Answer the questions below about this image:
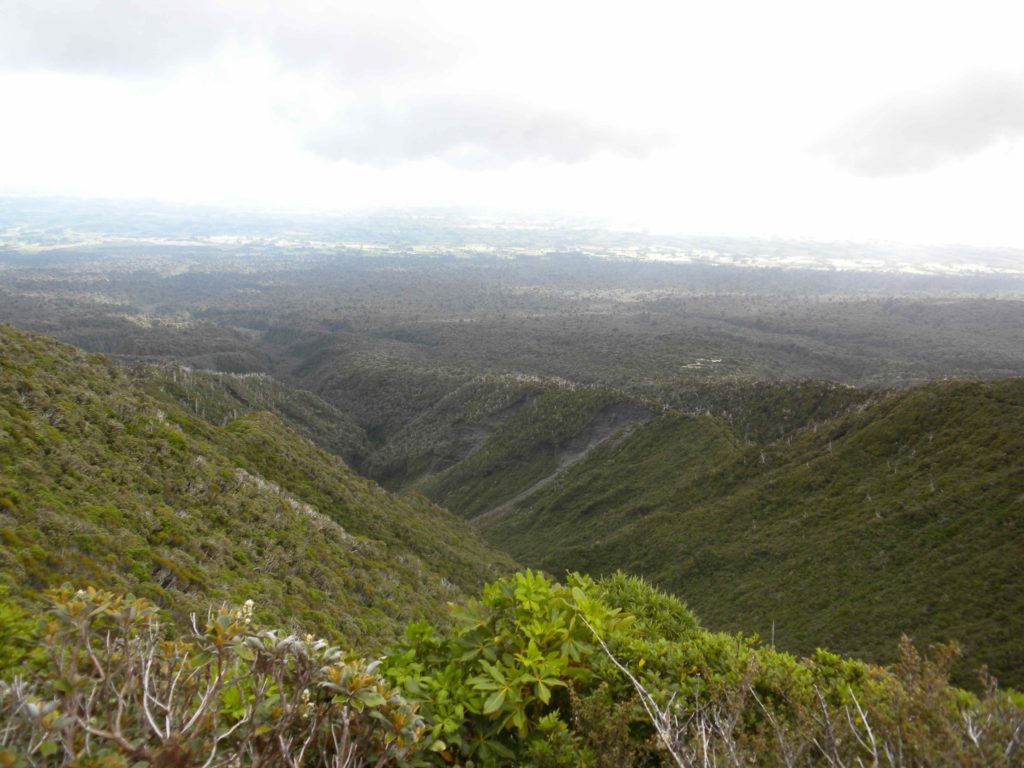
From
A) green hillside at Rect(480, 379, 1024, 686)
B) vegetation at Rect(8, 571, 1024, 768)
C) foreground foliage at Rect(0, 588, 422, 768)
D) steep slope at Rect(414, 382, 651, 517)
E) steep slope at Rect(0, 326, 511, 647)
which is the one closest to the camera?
foreground foliage at Rect(0, 588, 422, 768)

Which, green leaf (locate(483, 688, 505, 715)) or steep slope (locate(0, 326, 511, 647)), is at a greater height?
green leaf (locate(483, 688, 505, 715))

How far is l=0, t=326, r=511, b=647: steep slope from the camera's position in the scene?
410 inches

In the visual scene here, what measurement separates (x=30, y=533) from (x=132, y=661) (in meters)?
9.89

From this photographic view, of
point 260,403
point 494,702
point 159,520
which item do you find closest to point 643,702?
point 494,702

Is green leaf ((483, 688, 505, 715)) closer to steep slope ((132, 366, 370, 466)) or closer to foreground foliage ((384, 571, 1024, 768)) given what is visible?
foreground foliage ((384, 571, 1024, 768))

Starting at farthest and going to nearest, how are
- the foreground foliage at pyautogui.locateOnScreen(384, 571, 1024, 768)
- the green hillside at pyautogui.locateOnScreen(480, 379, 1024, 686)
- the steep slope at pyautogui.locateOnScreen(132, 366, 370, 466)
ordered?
the steep slope at pyautogui.locateOnScreen(132, 366, 370, 466) < the green hillside at pyautogui.locateOnScreen(480, 379, 1024, 686) < the foreground foliage at pyautogui.locateOnScreen(384, 571, 1024, 768)

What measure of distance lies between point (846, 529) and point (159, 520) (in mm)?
32276

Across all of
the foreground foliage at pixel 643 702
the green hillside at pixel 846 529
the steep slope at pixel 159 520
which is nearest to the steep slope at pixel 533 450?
the green hillside at pixel 846 529

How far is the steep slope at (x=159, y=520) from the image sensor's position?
410 inches

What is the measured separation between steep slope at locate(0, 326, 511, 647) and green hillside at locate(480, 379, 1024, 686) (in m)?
16.2

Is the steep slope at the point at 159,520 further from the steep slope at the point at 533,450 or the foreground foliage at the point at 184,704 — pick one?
the steep slope at the point at 533,450

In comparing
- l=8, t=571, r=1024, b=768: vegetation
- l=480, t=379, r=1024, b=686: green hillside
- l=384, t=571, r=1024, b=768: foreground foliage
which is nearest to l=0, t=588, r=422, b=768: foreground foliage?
l=8, t=571, r=1024, b=768: vegetation

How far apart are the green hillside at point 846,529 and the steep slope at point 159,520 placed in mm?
16239

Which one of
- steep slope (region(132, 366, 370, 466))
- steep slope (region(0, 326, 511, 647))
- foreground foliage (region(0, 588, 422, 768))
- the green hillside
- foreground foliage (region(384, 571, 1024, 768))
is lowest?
steep slope (region(132, 366, 370, 466))
